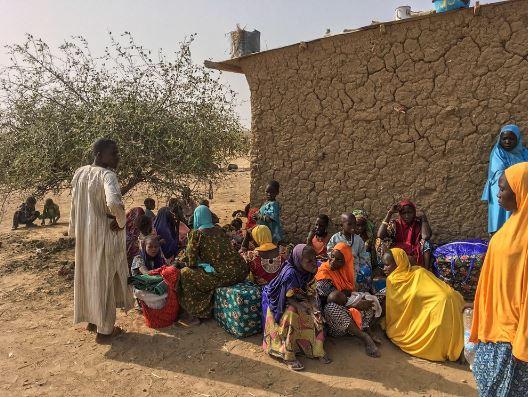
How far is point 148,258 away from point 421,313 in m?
2.88

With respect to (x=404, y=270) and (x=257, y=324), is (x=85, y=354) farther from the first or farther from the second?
(x=404, y=270)

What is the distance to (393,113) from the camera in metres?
5.66

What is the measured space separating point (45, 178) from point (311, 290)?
14.4 ft

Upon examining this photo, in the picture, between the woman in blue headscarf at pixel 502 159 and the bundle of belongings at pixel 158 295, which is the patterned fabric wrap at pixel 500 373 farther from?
the woman in blue headscarf at pixel 502 159

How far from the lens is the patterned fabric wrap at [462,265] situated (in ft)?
15.8

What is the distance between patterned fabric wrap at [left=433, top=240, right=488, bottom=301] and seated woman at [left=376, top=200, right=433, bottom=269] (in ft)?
0.56

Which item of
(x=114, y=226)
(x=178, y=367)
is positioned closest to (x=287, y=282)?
(x=178, y=367)

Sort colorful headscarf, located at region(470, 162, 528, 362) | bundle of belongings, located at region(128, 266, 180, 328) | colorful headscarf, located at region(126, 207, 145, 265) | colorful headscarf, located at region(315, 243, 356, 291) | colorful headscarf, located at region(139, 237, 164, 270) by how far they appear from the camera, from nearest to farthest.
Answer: colorful headscarf, located at region(470, 162, 528, 362) → colorful headscarf, located at region(315, 243, 356, 291) → bundle of belongings, located at region(128, 266, 180, 328) → colorful headscarf, located at region(139, 237, 164, 270) → colorful headscarf, located at region(126, 207, 145, 265)

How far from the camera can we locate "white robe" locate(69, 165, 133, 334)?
401cm

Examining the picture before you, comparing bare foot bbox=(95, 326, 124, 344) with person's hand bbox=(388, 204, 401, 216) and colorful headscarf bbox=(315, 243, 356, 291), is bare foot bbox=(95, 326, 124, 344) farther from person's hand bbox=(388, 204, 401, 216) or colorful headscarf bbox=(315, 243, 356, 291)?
person's hand bbox=(388, 204, 401, 216)

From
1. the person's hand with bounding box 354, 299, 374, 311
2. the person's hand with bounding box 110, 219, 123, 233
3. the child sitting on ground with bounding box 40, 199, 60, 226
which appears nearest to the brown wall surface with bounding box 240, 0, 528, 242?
the person's hand with bounding box 354, 299, 374, 311

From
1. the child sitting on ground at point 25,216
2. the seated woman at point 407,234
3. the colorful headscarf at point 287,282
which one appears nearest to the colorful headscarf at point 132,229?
the colorful headscarf at point 287,282

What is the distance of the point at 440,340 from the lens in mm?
3703

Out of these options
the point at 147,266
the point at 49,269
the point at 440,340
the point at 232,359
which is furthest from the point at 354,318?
the point at 49,269
